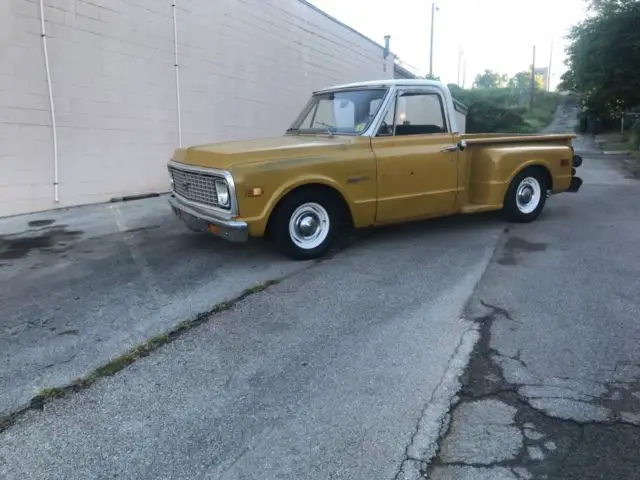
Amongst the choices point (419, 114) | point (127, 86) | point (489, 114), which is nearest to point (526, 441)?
point (419, 114)

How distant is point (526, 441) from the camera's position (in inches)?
106

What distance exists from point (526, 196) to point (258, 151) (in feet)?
14.2

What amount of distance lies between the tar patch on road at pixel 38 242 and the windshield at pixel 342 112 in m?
3.12

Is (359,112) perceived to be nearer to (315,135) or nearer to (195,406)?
(315,135)

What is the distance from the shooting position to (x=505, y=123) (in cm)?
3391

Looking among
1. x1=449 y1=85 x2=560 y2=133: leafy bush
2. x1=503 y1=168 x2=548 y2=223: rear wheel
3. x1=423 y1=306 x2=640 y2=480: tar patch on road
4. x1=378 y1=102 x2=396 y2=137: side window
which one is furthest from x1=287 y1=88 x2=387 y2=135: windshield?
x1=449 y1=85 x2=560 y2=133: leafy bush

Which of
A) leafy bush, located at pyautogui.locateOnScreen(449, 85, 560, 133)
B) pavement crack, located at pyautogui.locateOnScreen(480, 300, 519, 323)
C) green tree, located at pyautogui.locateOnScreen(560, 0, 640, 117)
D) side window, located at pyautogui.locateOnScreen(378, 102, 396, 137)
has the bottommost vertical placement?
pavement crack, located at pyautogui.locateOnScreen(480, 300, 519, 323)

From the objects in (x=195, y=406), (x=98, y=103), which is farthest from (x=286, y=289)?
(x=98, y=103)

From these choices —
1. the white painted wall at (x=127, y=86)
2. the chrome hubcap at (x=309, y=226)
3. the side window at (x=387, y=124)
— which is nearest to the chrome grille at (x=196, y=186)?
the chrome hubcap at (x=309, y=226)

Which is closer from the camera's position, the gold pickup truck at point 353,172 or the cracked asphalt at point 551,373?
the cracked asphalt at point 551,373

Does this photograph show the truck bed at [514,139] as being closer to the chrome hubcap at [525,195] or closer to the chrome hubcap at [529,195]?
the chrome hubcap at [529,195]

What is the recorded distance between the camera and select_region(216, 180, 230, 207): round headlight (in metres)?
5.29

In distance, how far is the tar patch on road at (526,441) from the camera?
8.13 feet

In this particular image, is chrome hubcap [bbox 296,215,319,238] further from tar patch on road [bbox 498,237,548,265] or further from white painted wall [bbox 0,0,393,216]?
white painted wall [bbox 0,0,393,216]
